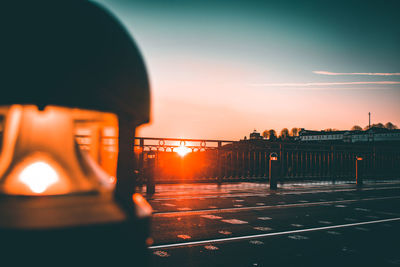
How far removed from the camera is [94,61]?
156 centimetres

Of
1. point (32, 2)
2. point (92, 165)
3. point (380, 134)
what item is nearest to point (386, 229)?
point (92, 165)

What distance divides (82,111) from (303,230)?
5416mm

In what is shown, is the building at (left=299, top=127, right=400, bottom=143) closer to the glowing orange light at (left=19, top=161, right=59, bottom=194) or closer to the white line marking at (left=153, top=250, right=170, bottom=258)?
the white line marking at (left=153, top=250, right=170, bottom=258)

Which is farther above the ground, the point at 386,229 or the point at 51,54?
the point at 51,54

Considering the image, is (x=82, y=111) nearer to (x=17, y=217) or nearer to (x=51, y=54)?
(x=51, y=54)

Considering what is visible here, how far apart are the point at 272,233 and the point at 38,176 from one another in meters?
5.04

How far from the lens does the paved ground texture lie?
174 inches

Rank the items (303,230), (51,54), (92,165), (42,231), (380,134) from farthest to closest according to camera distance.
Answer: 1. (380,134)
2. (303,230)
3. (92,165)
4. (51,54)
5. (42,231)

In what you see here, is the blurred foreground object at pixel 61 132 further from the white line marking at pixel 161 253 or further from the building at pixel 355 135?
the building at pixel 355 135

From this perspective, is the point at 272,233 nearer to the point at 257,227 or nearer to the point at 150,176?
the point at 257,227

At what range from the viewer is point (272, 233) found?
5832 millimetres

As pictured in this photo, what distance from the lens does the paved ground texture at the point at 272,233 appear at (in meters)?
4.42

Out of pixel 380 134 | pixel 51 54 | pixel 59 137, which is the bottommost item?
pixel 59 137

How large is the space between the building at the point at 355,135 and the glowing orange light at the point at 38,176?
132 m
